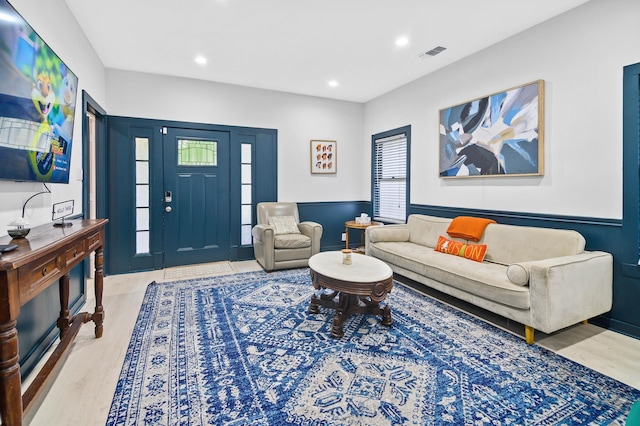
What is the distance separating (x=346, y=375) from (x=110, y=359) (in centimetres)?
163

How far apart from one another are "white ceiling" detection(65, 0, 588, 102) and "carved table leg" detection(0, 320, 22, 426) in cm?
278

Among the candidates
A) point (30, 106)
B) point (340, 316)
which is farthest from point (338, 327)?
point (30, 106)

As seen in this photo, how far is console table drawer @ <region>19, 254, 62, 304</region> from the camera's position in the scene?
1.37 m

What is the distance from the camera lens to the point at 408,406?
174 centimetres

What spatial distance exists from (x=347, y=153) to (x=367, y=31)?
109 inches

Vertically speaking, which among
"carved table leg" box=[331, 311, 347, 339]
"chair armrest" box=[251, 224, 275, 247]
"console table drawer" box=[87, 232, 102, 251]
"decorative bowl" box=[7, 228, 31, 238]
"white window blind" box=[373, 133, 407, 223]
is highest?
"white window blind" box=[373, 133, 407, 223]

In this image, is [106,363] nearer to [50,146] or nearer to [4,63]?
[50,146]

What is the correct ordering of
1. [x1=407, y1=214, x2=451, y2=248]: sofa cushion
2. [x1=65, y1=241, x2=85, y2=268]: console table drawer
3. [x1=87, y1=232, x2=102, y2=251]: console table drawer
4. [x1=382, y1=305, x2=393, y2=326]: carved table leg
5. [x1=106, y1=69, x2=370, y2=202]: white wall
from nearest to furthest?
1. [x1=65, y1=241, x2=85, y2=268]: console table drawer
2. [x1=87, y1=232, x2=102, y2=251]: console table drawer
3. [x1=382, y1=305, x2=393, y2=326]: carved table leg
4. [x1=407, y1=214, x2=451, y2=248]: sofa cushion
5. [x1=106, y1=69, x2=370, y2=202]: white wall

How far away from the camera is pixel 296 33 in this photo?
11.0 feet

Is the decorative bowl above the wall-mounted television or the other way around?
the other way around

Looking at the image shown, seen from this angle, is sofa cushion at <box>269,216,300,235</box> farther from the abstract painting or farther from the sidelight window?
the abstract painting

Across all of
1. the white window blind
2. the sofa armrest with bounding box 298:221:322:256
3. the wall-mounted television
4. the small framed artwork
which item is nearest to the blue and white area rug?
the wall-mounted television

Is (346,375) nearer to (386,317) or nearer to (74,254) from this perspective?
(386,317)

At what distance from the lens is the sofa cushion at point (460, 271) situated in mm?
2518
